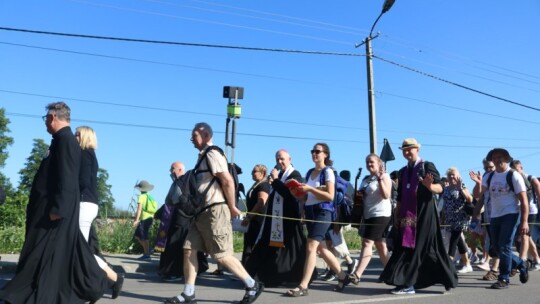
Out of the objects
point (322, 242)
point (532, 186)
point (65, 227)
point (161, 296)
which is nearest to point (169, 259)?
point (161, 296)

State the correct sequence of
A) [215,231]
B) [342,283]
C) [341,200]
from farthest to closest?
1. [341,200]
2. [342,283]
3. [215,231]

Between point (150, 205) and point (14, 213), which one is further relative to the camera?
point (14, 213)

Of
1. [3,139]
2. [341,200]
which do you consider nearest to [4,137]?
[3,139]

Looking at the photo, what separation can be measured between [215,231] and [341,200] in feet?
7.82

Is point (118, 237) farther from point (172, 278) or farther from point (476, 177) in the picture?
point (476, 177)

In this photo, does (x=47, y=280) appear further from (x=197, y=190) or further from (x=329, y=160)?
(x=329, y=160)

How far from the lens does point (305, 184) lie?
738 cm

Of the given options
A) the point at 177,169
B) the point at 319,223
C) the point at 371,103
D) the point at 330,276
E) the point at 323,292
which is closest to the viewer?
the point at 319,223

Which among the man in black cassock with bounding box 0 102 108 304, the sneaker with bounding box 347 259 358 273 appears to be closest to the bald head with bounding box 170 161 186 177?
the sneaker with bounding box 347 259 358 273

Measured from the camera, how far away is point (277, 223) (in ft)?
26.4

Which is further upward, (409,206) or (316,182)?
(316,182)

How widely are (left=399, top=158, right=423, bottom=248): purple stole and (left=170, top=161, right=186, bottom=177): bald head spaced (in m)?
3.70

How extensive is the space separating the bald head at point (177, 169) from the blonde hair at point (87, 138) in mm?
3279

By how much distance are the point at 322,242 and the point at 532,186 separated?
4593 mm
